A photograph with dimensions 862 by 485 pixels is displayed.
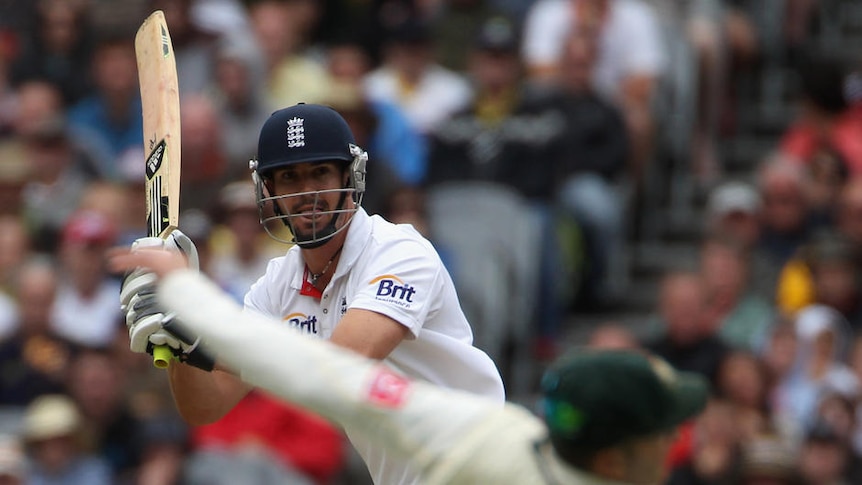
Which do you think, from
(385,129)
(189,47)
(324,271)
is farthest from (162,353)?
(189,47)

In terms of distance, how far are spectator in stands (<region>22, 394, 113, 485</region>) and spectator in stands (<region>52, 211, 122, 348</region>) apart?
2.58ft

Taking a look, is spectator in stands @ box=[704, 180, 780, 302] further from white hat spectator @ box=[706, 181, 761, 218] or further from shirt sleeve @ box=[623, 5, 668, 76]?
shirt sleeve @ box=[623, 5, 668, 76]

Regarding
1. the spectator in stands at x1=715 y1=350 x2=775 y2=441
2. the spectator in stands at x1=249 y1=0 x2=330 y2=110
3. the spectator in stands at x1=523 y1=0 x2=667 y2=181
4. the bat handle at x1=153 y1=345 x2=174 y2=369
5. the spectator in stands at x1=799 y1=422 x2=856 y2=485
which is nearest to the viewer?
the bat handle at x1=153 y1=345 x2=174 y2=369

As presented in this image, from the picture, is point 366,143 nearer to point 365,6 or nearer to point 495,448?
point 365,6

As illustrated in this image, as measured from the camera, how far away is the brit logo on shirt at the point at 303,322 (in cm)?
536

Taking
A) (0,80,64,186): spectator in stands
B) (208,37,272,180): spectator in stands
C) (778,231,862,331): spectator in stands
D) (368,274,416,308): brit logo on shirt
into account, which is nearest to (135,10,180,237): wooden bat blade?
(368,274,416,308): brit logo on shirt

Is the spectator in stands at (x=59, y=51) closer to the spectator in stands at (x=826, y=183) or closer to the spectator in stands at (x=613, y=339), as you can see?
the spectator in stands at (x=613, y=339)

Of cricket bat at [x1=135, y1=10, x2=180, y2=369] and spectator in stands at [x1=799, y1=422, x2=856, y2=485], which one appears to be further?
spectator in stands at [x1=799, y1=422, x2=856, y2=485]

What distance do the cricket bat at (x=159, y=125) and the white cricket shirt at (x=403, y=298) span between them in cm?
49

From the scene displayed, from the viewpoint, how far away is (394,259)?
5.16 metres

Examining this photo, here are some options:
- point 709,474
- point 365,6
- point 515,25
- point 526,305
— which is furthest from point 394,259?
point 365,6

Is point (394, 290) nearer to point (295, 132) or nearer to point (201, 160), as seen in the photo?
point (295, 132)

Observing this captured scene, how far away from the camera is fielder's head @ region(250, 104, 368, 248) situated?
16.8 feet

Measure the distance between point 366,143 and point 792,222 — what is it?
2804mm
